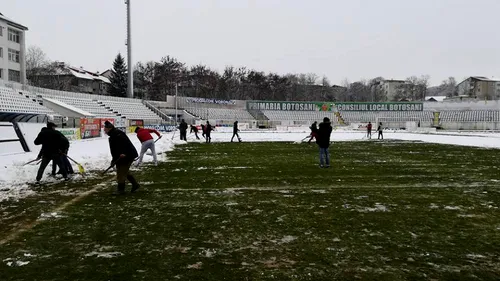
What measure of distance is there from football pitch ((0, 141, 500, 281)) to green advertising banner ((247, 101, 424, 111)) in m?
73.9

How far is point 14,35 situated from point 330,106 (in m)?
58.3

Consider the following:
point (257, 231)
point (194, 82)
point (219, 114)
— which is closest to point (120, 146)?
point (257, 231)

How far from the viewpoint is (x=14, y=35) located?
60.2 m

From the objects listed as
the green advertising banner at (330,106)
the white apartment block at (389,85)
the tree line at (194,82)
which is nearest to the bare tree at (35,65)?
the tree line at (194,82)

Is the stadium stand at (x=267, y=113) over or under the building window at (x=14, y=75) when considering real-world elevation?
under

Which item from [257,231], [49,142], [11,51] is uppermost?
[11,51]

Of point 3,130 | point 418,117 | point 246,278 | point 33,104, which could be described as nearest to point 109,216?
point 246,278

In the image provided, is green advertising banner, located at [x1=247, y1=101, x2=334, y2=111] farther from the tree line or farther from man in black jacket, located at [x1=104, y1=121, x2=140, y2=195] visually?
man in black jacket, located at [x1=104, y1=121, x2=140, y2=195]

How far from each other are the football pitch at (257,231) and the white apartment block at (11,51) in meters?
56.1

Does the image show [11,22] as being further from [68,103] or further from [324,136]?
[324,136]

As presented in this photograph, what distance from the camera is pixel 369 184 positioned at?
10.7 meters

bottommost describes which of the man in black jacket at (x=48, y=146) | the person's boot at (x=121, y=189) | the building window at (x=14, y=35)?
the person's boot at (x=121, y=189)

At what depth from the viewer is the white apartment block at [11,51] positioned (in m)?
56.4

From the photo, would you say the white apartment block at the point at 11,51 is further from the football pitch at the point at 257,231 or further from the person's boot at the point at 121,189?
the football pitch at the point at 257,231
